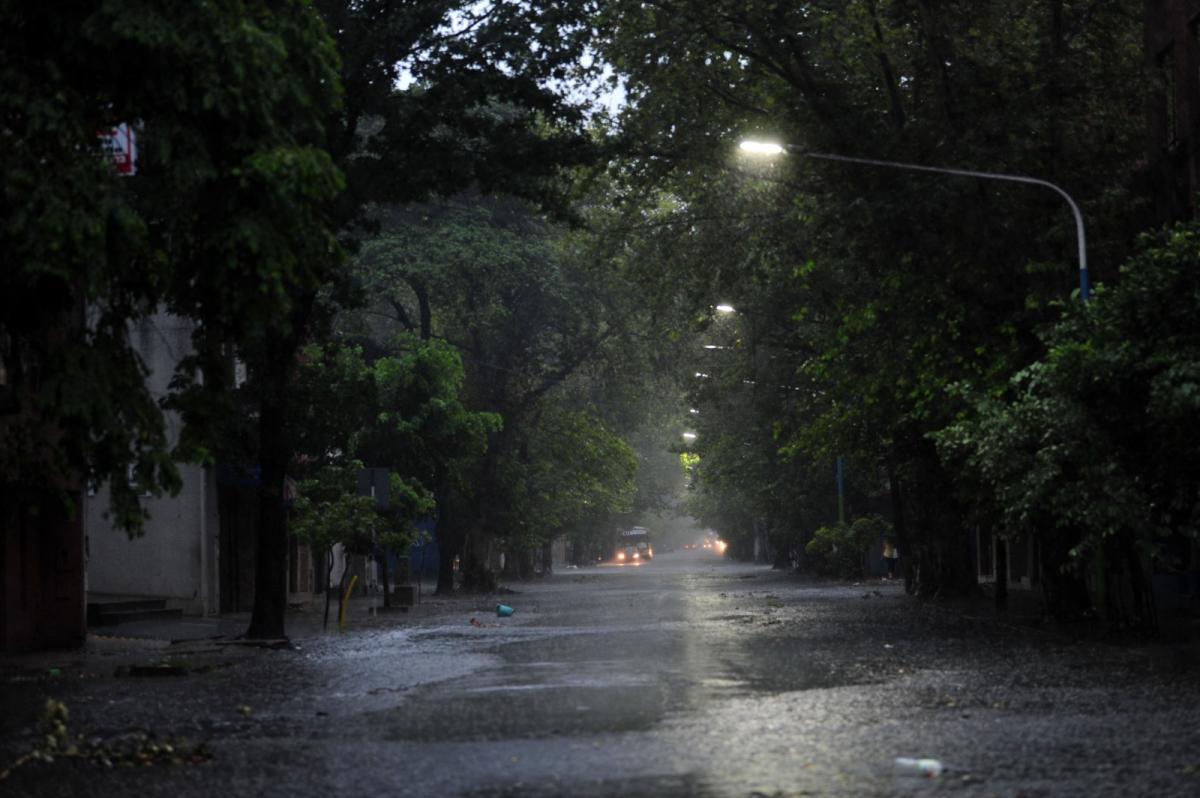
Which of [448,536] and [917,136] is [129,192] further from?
[448,536]

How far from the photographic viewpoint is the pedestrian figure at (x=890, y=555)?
64625mm

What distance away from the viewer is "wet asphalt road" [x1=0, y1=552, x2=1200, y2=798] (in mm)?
10008

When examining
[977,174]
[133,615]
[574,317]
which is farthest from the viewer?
[574,317]

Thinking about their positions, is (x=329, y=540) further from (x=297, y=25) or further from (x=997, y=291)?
(x=297, y=25)

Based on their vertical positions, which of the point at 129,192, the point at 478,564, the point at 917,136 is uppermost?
the point at 917,136

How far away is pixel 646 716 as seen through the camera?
43.9 ft

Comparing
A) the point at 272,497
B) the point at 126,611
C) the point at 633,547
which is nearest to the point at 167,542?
the point at 126,611

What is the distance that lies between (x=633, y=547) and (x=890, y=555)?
8550 cm

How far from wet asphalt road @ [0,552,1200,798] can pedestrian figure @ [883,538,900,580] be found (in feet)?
127

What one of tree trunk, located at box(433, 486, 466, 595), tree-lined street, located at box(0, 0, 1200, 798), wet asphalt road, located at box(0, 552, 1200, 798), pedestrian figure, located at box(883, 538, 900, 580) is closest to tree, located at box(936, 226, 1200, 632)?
tree-lined street, located at box(0, 0, 1200, 798)

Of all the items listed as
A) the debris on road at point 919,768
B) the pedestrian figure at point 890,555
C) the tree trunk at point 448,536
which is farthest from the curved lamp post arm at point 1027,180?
the pedestrian figure at point 890,555

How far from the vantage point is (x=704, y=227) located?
120ft

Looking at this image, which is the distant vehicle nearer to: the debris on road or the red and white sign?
the red and white sign

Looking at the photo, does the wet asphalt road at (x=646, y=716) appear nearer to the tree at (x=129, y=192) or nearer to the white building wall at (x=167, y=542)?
the tree at (x=129, y=192)
